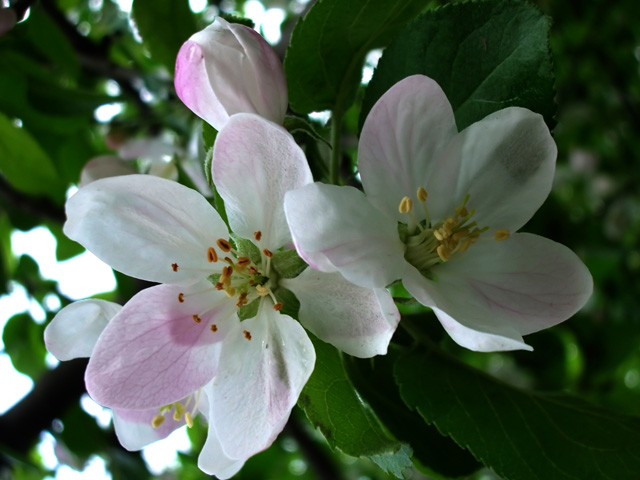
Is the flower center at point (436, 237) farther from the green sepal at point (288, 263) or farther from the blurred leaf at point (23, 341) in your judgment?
the blurred leaf at point (23, 341)

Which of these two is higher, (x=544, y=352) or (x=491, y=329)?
(x=491, y=329)

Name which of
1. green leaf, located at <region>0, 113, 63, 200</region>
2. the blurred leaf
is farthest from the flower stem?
the blurred leaf

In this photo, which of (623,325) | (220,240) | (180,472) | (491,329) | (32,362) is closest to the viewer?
(491,329)

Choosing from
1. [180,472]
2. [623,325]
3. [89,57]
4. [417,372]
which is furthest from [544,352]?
[180,472]

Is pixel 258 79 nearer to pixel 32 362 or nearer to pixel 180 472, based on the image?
pixel 32 362

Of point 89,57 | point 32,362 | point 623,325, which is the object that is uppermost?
point 89,57

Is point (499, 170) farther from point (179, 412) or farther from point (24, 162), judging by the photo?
point (24, 162)
